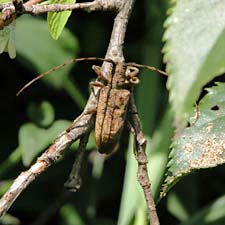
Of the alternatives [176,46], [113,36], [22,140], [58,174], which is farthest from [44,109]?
[176,46]

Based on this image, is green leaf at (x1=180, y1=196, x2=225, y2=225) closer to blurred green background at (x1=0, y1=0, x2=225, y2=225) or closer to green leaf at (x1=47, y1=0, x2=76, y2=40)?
blurred green background at (x1=0, y1=0, x2=225, y2=225)

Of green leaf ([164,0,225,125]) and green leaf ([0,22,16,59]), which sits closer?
green leaf ([164,0,225,125])

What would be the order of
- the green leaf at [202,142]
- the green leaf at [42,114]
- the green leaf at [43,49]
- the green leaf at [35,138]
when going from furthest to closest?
1. the green leaf at [43,49]
2. the green leaf at [42,114]
3. the green leaf at [35,138]
4. the green leaf at [202,142]

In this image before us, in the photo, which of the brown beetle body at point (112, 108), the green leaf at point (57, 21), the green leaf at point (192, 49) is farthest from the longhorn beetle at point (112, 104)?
the green leaf at point (192, 49)

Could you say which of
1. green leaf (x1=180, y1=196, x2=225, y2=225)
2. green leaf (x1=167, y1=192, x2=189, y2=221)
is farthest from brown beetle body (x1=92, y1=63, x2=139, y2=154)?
green leaf (x1=167, y1=192, x2=189, y2=221)

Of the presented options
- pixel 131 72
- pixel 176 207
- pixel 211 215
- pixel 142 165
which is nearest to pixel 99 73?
pixel 131 72

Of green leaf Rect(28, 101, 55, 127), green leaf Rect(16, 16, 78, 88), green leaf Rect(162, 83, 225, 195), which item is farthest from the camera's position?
green leaf Rect(16, 16, 78, 88)

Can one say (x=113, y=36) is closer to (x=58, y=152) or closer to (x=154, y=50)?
(x=58, y=152)

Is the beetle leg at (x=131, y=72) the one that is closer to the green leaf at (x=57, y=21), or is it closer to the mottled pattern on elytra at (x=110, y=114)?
the mottled pattern on elytra at (x=110, y=114)
